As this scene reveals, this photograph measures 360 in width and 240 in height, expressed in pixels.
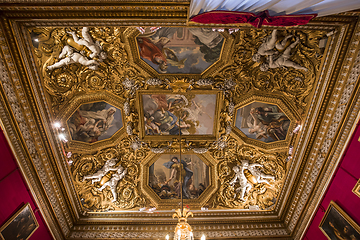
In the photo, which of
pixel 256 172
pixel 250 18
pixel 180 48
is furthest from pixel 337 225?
pixel 180 48

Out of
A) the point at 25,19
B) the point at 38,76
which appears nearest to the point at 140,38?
the point at 25,19

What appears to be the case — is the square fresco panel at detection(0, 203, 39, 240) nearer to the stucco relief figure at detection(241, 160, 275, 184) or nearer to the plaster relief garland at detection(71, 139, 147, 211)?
the plaster relief garland at detection(71, 139, 147, 211)

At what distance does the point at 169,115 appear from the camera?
7.30m

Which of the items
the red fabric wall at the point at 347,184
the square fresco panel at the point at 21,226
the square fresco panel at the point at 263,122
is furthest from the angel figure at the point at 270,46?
the square fresco panel at the point at 21,226

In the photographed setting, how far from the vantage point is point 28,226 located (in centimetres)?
603

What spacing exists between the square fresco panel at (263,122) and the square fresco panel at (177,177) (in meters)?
2.22

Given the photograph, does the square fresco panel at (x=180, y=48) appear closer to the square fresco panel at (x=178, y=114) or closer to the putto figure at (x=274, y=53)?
the square fresco panel at (x=178, y=114)

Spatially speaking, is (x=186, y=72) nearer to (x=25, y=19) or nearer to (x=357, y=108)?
(x=25, y=19)

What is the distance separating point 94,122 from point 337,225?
8.05 metres

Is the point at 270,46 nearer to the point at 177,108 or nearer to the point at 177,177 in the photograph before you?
the point at 177,108

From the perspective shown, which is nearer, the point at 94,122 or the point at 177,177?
the point at 94,122

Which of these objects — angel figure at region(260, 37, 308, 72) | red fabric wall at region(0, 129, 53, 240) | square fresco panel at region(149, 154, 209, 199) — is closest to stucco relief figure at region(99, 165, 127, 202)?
square fresco panel at region(149, 154, 209, 199)

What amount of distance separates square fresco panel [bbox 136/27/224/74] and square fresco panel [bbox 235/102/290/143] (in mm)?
2180

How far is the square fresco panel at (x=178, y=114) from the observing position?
7004 millimetres
